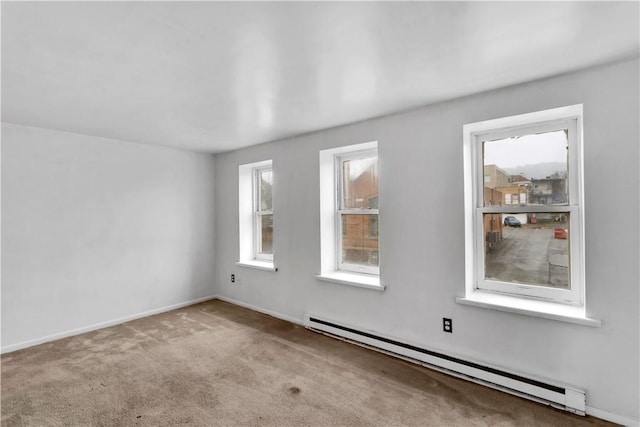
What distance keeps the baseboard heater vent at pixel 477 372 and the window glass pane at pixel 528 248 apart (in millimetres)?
718

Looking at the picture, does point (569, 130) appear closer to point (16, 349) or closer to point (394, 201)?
point (394, 201)

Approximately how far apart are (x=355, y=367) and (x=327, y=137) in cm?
234

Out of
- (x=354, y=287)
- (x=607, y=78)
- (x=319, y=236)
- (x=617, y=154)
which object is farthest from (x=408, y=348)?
(x=607, y=78)

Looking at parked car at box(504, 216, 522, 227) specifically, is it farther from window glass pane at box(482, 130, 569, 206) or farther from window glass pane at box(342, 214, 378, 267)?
window glass pane at box(342, 214, 378, 267)

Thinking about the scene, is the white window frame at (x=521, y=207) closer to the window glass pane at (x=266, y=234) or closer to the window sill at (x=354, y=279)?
the window sill at (x=354, y=279)

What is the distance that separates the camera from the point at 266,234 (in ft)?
15.3

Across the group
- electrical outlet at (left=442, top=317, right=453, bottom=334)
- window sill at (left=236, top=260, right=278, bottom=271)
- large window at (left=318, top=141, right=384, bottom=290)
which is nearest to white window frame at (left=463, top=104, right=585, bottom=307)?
electrical outlet at (left=442, top=317, right=453, bottom=334)

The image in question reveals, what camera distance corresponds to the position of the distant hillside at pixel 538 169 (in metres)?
2.38

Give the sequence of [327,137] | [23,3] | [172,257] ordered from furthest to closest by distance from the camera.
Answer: [172,257] < [327,137] < [23,3]

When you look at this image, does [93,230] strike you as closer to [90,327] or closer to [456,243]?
[90,327]

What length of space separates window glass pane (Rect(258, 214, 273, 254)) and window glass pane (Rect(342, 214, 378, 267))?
1.30 m

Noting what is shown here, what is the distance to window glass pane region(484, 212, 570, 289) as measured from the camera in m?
2.38

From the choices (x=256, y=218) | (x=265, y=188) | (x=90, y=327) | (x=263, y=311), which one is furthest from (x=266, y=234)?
(x=90, y=327)

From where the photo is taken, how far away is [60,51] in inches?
70.7
